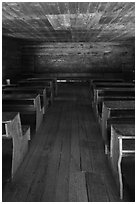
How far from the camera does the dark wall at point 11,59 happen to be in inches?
352

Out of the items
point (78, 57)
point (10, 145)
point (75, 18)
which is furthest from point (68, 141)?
point (78, 57)

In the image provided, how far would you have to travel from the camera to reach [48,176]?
113 inches

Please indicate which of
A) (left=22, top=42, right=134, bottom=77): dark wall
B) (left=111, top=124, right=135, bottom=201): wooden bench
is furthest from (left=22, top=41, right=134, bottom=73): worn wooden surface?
(left=111, top=124, right=135, bottom=201): wooden bench

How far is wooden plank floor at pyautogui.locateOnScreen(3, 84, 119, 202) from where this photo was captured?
2.46 m

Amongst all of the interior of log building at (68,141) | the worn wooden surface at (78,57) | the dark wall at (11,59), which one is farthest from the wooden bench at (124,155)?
the worn wooden surface at (78,57)

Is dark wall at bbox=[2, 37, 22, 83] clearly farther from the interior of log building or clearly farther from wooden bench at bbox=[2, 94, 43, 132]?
wooden bench at bbox=[2, 94, 43, 132]

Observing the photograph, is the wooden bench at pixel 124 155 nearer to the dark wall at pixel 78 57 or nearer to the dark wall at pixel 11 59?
the dark wall at pixel 11 59

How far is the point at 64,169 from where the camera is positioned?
120 inches

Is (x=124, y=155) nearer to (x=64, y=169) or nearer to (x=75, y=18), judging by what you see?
(x=64, y=169)

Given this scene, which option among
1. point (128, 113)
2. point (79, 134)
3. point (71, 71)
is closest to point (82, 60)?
point (71, 71)

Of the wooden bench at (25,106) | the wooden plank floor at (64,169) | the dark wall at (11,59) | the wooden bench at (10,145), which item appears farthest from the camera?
the dark wall at (11,59)

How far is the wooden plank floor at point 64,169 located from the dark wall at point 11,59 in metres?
4.69

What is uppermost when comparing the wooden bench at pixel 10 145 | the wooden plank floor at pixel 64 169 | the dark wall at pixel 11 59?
the dark wall at pixel 11 59

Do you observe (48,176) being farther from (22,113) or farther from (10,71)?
(10,71)
